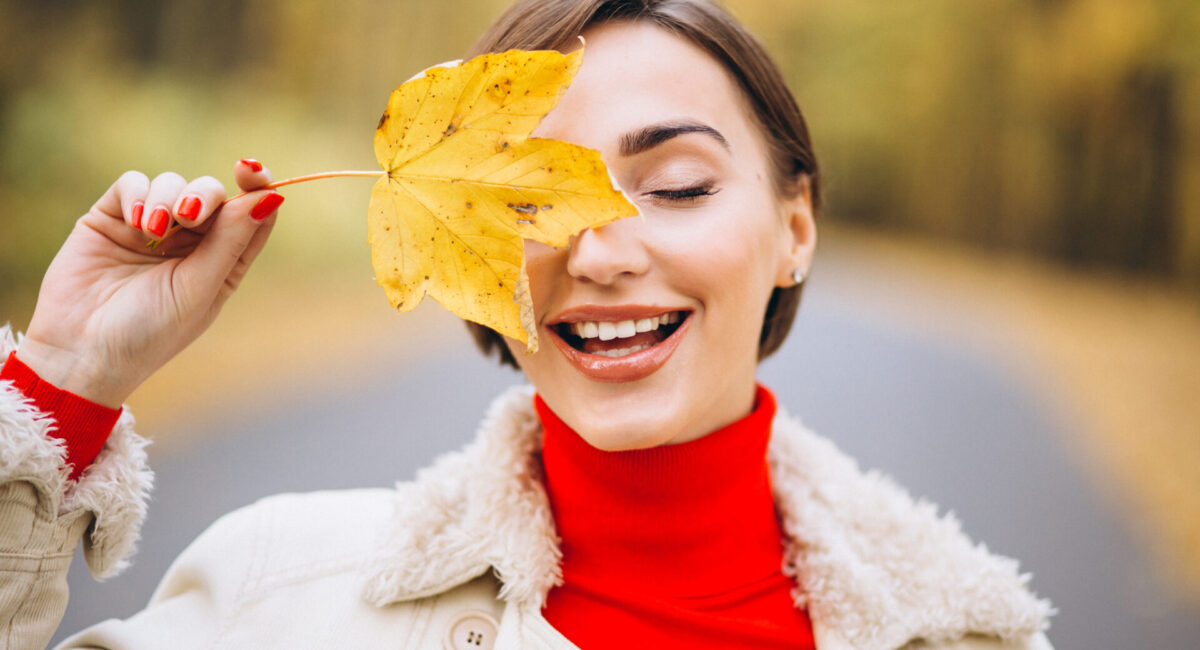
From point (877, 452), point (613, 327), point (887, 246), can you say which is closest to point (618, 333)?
point (613, 327)

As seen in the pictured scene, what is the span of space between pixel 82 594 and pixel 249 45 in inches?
71.8

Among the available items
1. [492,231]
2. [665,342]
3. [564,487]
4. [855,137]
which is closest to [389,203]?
[492,231]

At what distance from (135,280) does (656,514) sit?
649mm

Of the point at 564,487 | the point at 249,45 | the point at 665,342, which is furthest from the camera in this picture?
the point at 249,45

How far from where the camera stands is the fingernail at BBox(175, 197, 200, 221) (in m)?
0.78

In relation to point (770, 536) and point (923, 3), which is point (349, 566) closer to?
point (770, 536)

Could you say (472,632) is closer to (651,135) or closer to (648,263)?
(648,263)

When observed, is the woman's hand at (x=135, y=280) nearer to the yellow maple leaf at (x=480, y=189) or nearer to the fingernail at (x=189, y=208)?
the fingernail at (x=189, y=208)

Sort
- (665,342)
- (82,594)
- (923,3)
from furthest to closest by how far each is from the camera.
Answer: (923,3) → (82,594) → (665,342)

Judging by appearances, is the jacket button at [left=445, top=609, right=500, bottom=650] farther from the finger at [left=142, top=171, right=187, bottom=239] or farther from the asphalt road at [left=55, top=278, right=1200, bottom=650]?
the asphalt road at [left=55, top=278, right=1200, bottom=650]

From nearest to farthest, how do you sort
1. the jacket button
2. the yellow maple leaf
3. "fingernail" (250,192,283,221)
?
the yellow maple leaf
"fingernail" (250,192,283,221)
the jacket button

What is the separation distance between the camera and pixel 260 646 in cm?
92

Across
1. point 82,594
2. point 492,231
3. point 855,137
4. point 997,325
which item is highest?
point 855,137

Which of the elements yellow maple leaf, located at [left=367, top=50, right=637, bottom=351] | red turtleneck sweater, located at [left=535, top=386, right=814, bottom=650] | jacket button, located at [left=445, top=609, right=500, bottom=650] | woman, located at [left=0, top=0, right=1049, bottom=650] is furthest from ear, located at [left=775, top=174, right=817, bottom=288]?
jacket button, located at [left=445, top=609, right=500, bottom=650]
